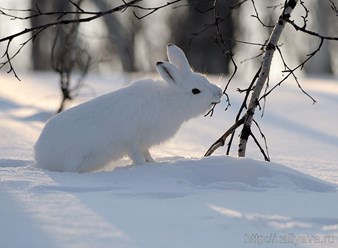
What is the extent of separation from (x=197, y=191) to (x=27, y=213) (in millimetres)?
891

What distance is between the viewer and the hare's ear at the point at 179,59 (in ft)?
14.6

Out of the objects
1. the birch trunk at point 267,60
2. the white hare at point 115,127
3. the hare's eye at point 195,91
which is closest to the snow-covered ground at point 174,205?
the white hare at point 115,127

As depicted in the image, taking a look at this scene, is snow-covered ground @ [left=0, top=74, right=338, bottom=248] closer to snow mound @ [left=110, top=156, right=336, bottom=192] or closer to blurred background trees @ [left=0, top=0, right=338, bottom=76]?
snow mound @ [left=110, top=156, right=336, bottom=192]

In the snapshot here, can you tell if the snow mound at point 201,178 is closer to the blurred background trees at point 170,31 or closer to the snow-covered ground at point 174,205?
the snow-covered ground at point 174,205

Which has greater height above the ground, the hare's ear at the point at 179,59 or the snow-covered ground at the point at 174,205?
the hare's ear at the point at 179,59

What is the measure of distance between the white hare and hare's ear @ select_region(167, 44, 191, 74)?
0.10 m

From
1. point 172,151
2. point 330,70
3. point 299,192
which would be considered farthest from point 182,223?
point 330,70

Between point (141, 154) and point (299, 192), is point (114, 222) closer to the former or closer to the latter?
point (299, 192)

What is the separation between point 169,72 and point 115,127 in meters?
0.53

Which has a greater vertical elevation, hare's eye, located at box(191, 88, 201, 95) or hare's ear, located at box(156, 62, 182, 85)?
hare's ear, located at box(156, 62, 182, 85)

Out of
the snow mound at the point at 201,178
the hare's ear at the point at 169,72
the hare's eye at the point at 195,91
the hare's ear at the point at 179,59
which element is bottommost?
the snow mound at the point at 201,178

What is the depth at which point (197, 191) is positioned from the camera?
10.8 feet

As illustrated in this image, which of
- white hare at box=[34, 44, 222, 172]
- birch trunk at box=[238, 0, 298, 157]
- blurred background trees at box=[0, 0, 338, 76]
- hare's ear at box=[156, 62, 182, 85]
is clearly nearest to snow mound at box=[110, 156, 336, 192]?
white hare at box=[34, 44, 222, 172]

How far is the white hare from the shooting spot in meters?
4.14
